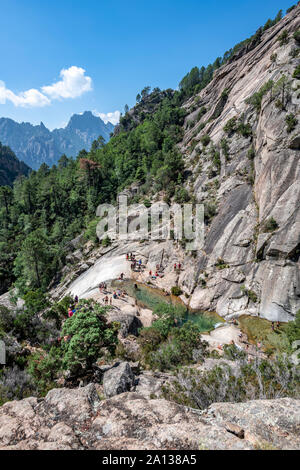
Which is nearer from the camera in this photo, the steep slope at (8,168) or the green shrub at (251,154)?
the green shrub at (251,154)

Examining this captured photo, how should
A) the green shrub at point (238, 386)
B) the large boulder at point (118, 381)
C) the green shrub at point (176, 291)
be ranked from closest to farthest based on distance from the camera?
the green shrub at point (238, 386) → the large boulder at point (118, 381) → the green shrub at point (176, 291)

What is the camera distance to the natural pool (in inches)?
942

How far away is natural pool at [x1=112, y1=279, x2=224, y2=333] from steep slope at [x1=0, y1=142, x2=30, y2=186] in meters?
Answer: 163

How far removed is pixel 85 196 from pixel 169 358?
56.6m

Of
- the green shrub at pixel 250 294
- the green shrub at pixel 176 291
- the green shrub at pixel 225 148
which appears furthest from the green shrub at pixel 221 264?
the green shrub at pixel 225 148

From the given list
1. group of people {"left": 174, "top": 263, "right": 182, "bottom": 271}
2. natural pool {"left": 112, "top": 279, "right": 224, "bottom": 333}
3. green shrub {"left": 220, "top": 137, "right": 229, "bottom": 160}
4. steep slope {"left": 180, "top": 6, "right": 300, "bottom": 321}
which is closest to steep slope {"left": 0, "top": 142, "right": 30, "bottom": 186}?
green shrub {"left": 220, "top": 137, "right": 229, "bottom": 160}

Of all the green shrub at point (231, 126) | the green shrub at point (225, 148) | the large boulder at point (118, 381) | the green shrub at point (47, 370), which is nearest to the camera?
the large boulder at point (118, 381)

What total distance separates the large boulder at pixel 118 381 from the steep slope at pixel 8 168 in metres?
179

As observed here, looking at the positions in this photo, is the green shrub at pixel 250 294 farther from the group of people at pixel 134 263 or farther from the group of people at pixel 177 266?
the group of people at pixel 134 263

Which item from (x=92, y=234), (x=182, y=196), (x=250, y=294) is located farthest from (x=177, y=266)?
(x=92, y=234)

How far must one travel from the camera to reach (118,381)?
7.57 m

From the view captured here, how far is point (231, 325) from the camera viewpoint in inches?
870

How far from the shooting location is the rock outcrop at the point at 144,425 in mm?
3992
